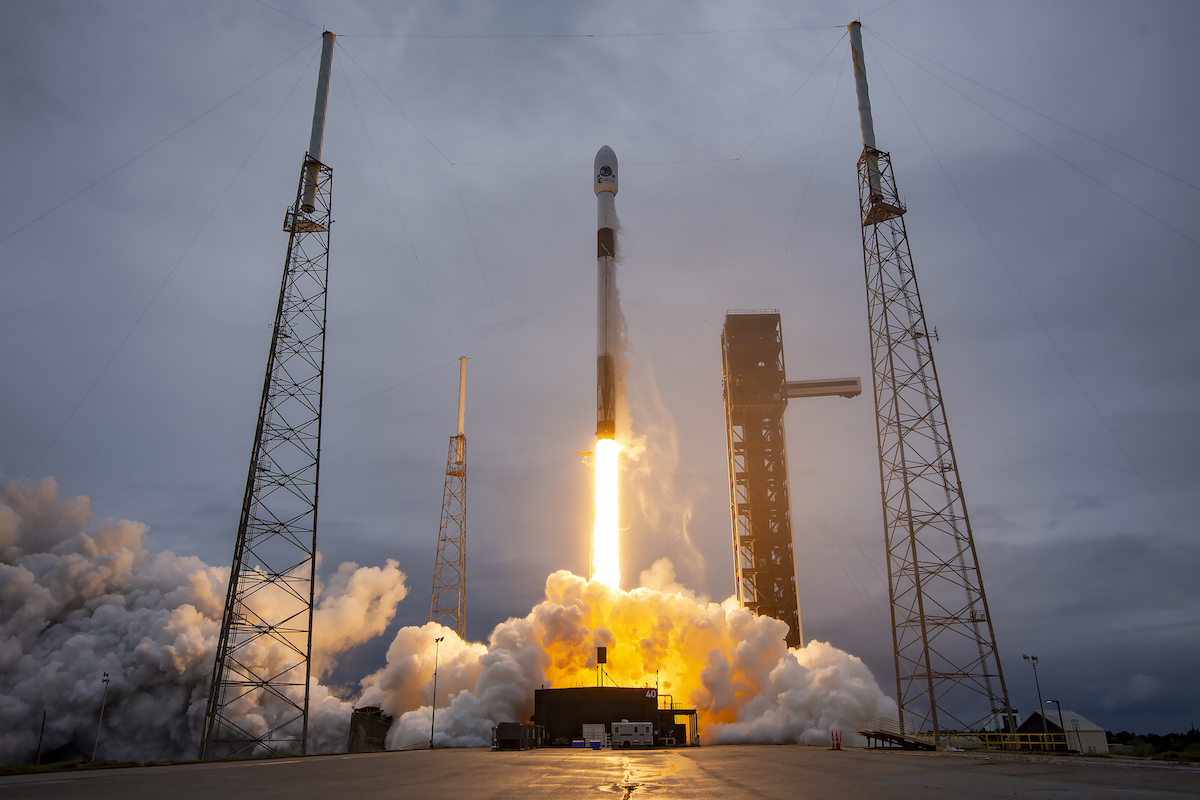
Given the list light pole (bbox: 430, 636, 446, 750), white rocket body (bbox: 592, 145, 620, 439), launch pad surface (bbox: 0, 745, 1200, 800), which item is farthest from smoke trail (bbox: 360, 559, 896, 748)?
launch pad surface (bbox: 0, 745, 1200, 800)

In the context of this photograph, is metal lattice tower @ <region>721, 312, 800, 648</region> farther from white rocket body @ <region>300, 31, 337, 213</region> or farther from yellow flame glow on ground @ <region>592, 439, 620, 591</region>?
white rocket body @ <region>300, 31, 337, 213</region>

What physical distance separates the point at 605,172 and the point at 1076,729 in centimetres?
5858

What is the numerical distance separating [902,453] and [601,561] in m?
24.3

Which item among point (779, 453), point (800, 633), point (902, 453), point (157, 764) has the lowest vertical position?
point (157, 764)

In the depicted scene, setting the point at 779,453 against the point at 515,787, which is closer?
the point at 515,787

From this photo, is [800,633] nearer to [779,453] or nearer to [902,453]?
[779,453]

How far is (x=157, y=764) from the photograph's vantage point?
32.3 meters

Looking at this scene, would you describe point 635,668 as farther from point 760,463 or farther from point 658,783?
point 658,783

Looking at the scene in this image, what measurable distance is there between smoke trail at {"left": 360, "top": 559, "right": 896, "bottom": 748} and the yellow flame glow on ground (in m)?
1.47

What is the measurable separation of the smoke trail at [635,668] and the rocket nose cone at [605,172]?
30.1 metres

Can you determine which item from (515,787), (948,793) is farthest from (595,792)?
(948,793)

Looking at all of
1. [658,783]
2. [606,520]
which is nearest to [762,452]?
[606,520]

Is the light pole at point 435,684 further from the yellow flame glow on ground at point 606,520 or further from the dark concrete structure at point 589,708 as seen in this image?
the yellow flame glow on ground at point 606,520

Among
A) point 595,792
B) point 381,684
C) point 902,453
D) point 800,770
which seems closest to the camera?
point 595,792
